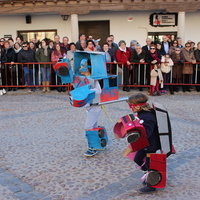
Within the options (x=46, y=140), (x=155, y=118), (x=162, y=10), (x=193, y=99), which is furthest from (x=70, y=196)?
(x=162, y=10)

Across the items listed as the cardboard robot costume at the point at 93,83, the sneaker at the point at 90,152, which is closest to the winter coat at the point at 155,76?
the cardboard robot costume at the point at 93,83

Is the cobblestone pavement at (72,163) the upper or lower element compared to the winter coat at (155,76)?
lower

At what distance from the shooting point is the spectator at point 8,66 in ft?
34.5

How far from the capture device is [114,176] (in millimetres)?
4070

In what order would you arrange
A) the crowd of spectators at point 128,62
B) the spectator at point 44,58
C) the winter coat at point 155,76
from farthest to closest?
the spectator at point 44,58, the crowd of spectators at point 128,62, the winter coat at point 155,76

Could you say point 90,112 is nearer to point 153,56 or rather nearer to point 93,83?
point 93,83

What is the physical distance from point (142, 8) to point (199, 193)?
1137 cm

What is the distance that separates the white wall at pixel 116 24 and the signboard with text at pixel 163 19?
0.23 meters

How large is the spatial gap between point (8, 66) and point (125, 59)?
12.9ft

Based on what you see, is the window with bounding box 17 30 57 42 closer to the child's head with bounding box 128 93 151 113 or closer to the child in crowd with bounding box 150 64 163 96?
the child in crowd with bounding box 150 64 163 96

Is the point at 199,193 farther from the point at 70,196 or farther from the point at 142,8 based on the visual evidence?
the point at 142,8

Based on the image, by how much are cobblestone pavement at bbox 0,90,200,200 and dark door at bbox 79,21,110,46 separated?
8471 mm

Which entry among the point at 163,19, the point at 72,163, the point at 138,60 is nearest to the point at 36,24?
the point at 163,19

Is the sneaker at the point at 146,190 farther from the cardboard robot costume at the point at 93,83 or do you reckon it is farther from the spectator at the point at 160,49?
the spectator at the point at 160,49
